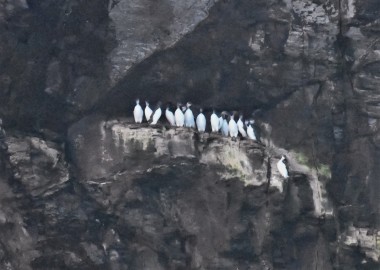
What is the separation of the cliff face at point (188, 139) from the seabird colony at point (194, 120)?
27 cm

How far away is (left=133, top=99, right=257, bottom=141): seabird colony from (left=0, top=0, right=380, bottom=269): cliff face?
0.27 meters

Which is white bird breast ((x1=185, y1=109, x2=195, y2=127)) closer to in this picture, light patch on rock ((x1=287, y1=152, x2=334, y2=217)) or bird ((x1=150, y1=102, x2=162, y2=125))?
bird ((x1=150, y1=102, x2=162, y2=125))

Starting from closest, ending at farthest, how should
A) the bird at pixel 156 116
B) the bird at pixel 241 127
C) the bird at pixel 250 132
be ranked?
the bird at pixel 156 116 < the bird at pixel 241 127 < the bird at pixel 250 132

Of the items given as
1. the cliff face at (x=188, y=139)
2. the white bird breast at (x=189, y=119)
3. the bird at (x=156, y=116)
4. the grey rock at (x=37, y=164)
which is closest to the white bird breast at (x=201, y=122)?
the white bird breast at (x=189, y=119)

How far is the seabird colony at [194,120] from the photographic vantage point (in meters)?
21.2

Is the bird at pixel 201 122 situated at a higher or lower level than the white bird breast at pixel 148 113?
lower

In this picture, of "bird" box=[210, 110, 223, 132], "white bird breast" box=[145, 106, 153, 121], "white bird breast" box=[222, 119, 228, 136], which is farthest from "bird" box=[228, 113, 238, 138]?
"white bird breast" box=[145, 106, 153, 121]

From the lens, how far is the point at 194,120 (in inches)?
850

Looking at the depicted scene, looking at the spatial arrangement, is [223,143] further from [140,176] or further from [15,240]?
[15,240]

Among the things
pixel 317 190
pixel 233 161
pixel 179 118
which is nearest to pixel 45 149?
pixel 179 118

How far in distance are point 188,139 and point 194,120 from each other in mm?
710

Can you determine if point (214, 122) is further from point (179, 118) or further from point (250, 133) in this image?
point (250, 133)

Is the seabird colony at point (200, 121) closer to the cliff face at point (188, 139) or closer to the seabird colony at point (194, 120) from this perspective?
the seabird colony at point (194, 120)

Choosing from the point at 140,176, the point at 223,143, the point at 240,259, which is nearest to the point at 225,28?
the point at 223,143
